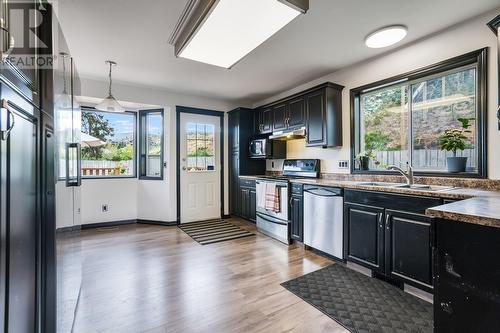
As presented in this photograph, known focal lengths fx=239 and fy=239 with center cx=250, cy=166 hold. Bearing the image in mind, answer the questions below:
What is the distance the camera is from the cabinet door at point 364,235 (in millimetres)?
2320

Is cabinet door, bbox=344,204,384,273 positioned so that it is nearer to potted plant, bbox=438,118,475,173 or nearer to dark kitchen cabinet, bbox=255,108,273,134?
potted plant, bbox=438,118,475,173

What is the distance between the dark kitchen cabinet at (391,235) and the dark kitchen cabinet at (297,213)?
68 cm

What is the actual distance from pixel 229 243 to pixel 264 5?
9.47ft

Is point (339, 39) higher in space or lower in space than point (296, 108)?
higher

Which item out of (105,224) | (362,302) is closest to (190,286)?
(362,302)

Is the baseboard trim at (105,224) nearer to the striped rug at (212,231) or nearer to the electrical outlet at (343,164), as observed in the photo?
the striped rug at (212,231)

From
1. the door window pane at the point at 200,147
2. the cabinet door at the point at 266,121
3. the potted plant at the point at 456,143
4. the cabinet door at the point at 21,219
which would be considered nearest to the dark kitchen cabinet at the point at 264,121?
the cabinet door at the point at 266,121

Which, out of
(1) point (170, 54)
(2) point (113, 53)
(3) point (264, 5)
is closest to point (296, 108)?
(1) point (170, 54)

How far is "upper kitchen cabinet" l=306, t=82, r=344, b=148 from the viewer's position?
3.35m

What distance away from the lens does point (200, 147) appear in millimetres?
4883

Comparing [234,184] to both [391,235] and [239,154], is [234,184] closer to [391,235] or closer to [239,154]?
[239,154]

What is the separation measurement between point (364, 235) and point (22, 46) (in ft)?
9.22

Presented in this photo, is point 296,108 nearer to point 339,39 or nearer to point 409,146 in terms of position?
point 339,39

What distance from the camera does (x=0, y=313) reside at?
679mm
